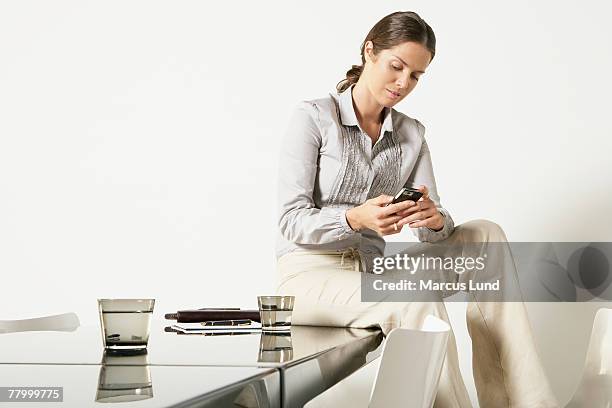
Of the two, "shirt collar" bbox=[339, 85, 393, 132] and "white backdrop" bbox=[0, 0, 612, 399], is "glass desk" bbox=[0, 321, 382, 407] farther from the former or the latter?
"white backdrop" bbox=[0, 0, 612, 399]

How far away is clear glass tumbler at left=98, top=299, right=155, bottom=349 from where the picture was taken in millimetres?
1090

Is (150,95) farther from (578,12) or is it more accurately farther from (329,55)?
(578,12)

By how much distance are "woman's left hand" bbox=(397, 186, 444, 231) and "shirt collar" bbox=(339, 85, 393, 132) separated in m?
0.32

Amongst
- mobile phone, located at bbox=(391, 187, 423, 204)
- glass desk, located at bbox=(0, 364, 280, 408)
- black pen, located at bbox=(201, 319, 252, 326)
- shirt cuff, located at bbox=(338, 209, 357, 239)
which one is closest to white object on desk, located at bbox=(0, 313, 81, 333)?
black pen, located at bbox=(201, 319, 252, 326)

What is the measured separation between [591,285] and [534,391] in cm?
145

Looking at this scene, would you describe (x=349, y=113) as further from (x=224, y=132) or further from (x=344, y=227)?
(x=224, y=132)

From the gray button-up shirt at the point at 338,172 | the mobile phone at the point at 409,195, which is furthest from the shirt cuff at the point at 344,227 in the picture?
the mobile phone at the point at 409,195

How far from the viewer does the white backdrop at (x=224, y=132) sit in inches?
124

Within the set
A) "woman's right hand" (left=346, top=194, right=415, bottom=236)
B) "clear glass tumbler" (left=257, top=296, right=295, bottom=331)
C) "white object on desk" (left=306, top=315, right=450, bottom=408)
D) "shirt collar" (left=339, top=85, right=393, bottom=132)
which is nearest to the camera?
"white object on desk" (left=306, top=315, right=450, bottom=408)

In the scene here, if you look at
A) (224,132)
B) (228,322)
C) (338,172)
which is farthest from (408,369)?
(224,132)

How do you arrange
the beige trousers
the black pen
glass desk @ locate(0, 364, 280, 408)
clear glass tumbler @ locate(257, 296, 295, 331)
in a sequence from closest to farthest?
1. glass desk @ locate(0, 364, 280, 408)
2. clear glass tumbler @ locate(257, 296, 295, 331)
3. the black pen
4. the beige trousers

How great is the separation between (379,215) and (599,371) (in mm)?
542

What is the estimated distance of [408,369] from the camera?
1104 millimetres

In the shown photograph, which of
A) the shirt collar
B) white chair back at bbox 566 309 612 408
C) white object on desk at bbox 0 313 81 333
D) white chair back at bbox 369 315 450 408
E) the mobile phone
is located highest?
the shirt collar
